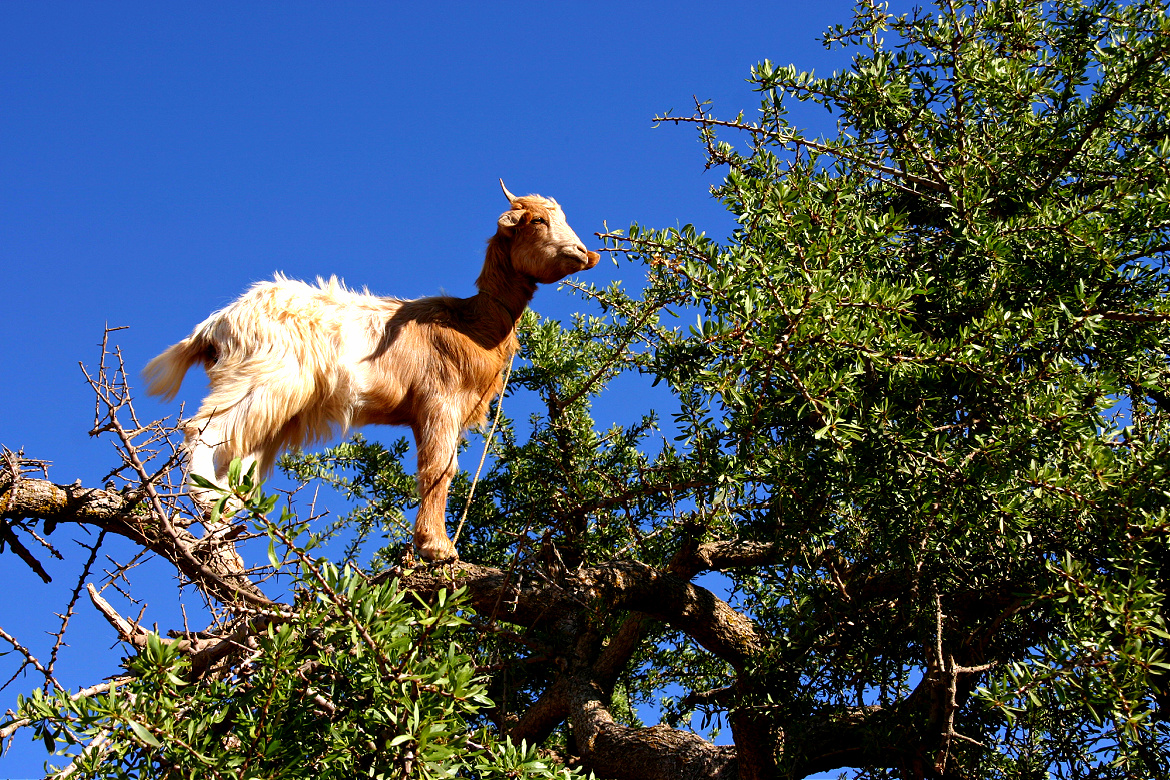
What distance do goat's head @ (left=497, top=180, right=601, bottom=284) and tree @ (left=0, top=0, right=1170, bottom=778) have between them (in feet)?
1.29

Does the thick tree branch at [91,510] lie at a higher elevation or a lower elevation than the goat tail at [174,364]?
lower

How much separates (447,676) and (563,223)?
3.10 metres

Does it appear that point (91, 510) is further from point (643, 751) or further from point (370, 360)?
point (643, 751)

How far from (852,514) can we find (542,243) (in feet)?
6.87

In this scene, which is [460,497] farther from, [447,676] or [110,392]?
[447,676]

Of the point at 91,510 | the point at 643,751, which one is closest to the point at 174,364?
the point at 91,510

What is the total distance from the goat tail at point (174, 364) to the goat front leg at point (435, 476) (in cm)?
109

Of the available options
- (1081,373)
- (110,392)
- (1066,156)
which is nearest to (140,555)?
(110,392)

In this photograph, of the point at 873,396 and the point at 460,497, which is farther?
the point at 460,497

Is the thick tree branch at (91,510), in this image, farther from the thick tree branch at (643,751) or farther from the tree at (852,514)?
the thick tree branch at (643,751)

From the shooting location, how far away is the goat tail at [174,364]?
4.38m

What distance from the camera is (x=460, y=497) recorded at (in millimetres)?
5035

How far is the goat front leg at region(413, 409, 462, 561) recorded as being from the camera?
4.24 meters

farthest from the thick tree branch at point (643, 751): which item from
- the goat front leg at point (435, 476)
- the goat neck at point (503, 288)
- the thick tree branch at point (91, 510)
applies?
the goat neck at point (503, 288)
